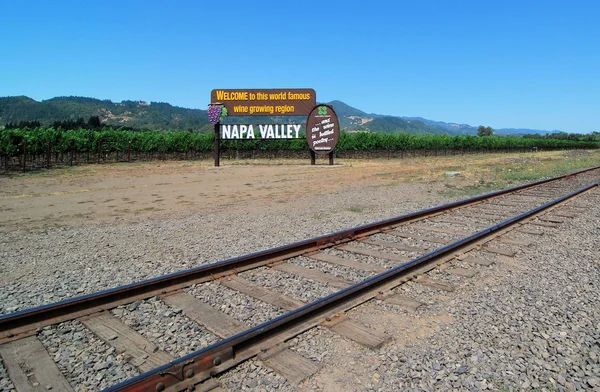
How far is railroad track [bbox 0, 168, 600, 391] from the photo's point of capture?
3.15 m

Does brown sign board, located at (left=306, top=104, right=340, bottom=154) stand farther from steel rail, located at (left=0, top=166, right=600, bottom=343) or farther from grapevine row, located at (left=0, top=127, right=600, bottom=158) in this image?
steel rail, located at (left=0, top=166, right=600, bottom=343)

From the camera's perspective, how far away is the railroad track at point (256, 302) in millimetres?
3152

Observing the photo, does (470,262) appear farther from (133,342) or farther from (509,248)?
(133,342)

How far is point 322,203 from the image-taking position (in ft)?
41.2

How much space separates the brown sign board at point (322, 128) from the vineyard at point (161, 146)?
1672cm

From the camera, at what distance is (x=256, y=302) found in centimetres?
457

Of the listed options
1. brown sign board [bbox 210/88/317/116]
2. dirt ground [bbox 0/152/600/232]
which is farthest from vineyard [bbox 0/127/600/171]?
brown sign board [bbox 210/88/317/116]

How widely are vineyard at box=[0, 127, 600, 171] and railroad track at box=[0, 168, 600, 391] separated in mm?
24925

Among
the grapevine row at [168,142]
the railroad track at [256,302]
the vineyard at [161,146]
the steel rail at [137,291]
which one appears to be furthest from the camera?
the grapevine row at [168,142]

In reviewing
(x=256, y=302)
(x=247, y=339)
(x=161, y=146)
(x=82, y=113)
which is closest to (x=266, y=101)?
(x=161, y=146)

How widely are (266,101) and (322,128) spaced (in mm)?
3822

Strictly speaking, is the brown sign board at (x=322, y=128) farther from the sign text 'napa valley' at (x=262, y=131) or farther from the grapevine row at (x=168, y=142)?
the grapevine row at (x=168, y=142)

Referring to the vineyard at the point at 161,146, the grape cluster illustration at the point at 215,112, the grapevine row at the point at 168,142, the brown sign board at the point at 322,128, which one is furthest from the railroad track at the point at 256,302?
the grapevine row at the point at 168,142

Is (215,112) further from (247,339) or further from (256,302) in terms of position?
(247,339)
